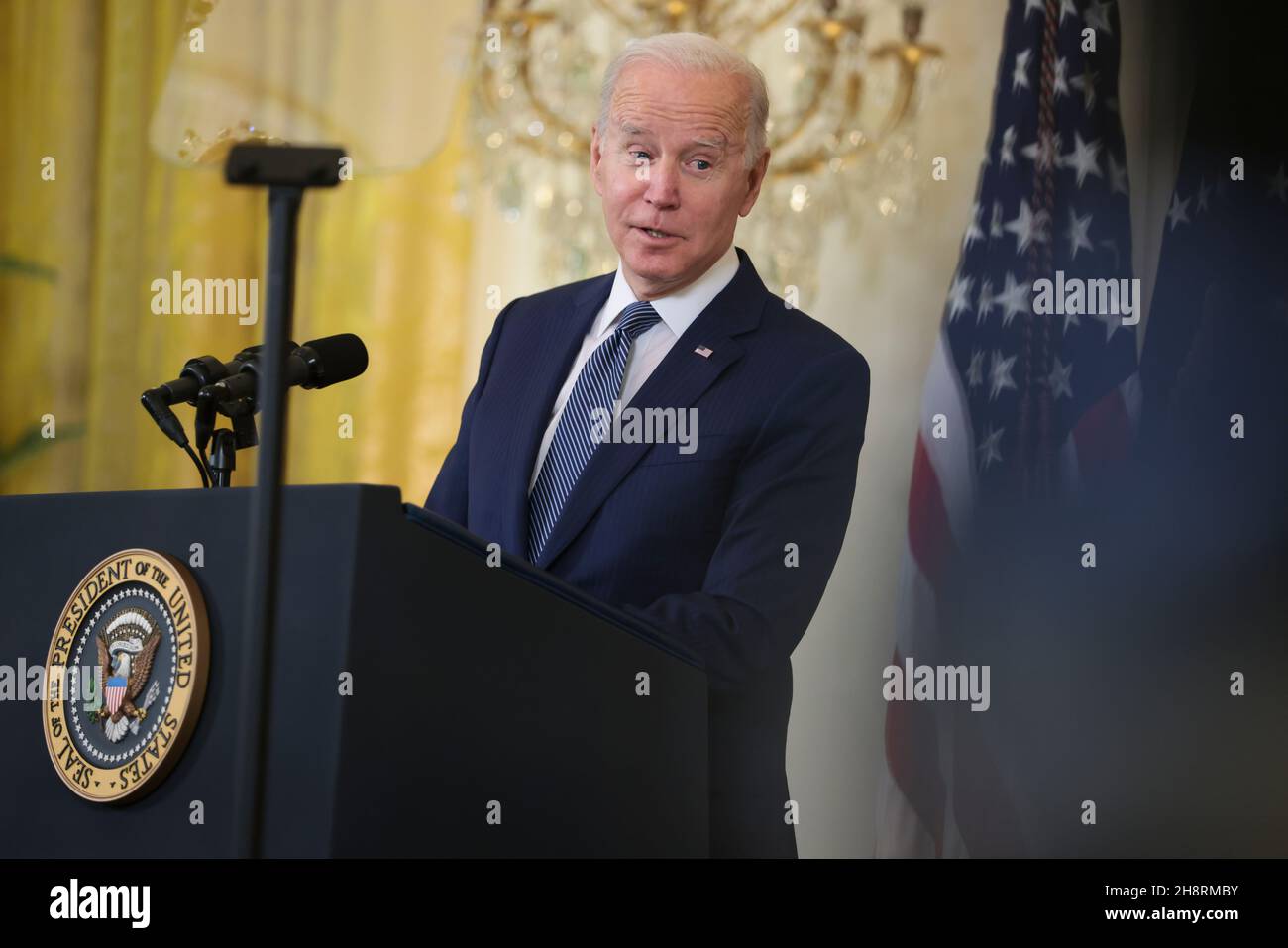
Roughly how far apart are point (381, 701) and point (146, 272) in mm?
3311

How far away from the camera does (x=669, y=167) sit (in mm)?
2160

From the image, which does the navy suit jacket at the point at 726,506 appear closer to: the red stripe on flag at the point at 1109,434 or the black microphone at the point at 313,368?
the black microphone at the point at 313,368

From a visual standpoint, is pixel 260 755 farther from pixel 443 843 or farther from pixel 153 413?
pixel 153 413

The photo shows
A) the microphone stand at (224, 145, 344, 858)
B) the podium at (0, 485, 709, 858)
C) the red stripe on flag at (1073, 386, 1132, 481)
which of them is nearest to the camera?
the microphone stand at (224, 145, 344, 858)

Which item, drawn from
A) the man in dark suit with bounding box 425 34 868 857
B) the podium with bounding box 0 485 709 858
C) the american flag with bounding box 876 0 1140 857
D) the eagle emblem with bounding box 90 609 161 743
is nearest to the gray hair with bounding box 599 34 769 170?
the man in dark suit with bounding box 425 34 868 857

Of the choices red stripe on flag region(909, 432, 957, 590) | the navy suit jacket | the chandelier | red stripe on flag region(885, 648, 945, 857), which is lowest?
red stripe on flag region(885, 648, 945, 857)

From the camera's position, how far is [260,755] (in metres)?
1.05

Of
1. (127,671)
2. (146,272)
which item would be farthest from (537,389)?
(146,272)

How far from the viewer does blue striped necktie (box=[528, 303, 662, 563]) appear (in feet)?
6.51

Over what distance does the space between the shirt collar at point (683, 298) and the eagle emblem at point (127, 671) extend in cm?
99

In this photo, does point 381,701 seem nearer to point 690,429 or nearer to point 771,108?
point 690,429

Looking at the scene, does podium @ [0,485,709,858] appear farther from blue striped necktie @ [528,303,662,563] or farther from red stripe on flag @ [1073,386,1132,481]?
red stripe on flag @ [1073,386,1132,481]

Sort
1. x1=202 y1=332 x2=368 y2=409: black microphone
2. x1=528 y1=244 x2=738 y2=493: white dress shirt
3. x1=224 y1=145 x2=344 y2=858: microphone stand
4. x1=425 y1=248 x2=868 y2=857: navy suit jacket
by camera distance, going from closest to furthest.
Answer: x1=224 y1=145 x2=344 y2=858: microphone stand < x1=202 y1=332 x2=368 y2=409: black microphone < x1=425 y1=248 x2=868 y2=857: navy suit jacket < x1=528 y1=244 x2=738 y2=493: white dress shirt
